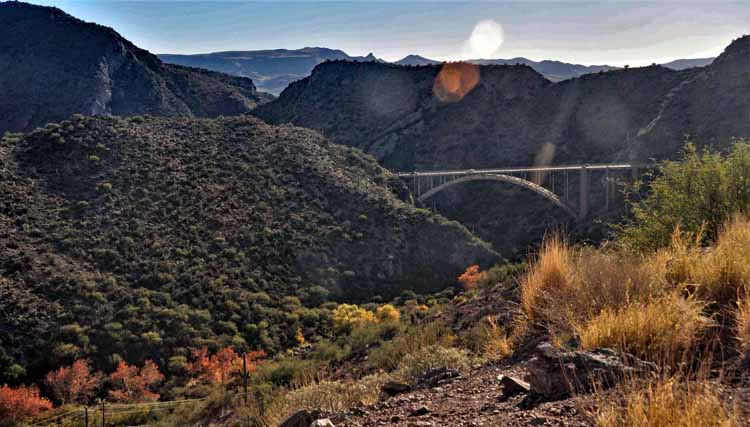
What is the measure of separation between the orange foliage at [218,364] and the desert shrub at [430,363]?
55.2ft

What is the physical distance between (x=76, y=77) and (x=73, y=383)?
360 feet

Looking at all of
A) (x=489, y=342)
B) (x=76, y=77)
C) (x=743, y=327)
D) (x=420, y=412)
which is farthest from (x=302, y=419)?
(x=76, y=77)

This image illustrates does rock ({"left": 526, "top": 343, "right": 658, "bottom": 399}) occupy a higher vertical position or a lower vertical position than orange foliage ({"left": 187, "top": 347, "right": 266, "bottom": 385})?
higher

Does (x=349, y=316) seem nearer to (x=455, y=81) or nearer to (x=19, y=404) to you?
(x=19, y=404)

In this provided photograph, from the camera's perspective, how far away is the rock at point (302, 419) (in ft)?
17.4

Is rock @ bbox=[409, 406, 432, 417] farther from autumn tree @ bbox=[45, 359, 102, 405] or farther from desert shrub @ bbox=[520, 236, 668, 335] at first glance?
autumn tree @ bbox=[45, 359, 102, 405]

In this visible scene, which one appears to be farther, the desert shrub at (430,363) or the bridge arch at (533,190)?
the bridge arch at (533,190)

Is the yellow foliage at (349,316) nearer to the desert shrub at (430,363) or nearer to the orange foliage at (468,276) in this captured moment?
the orange foliage at (468,276)

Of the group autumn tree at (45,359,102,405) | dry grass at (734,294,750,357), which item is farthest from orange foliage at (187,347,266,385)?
dry grass at (734,294,750,357)

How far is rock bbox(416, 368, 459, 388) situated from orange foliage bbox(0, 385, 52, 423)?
2138cm

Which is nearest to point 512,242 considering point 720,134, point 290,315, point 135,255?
point 720,134

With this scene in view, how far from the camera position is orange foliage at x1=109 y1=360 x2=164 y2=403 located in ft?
72.7

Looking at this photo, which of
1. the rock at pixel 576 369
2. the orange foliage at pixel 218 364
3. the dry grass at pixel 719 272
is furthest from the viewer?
the orange foliage at pixel 218 364

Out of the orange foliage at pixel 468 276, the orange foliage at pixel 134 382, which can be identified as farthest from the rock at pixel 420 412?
the orange foliage at pixel 468 276
